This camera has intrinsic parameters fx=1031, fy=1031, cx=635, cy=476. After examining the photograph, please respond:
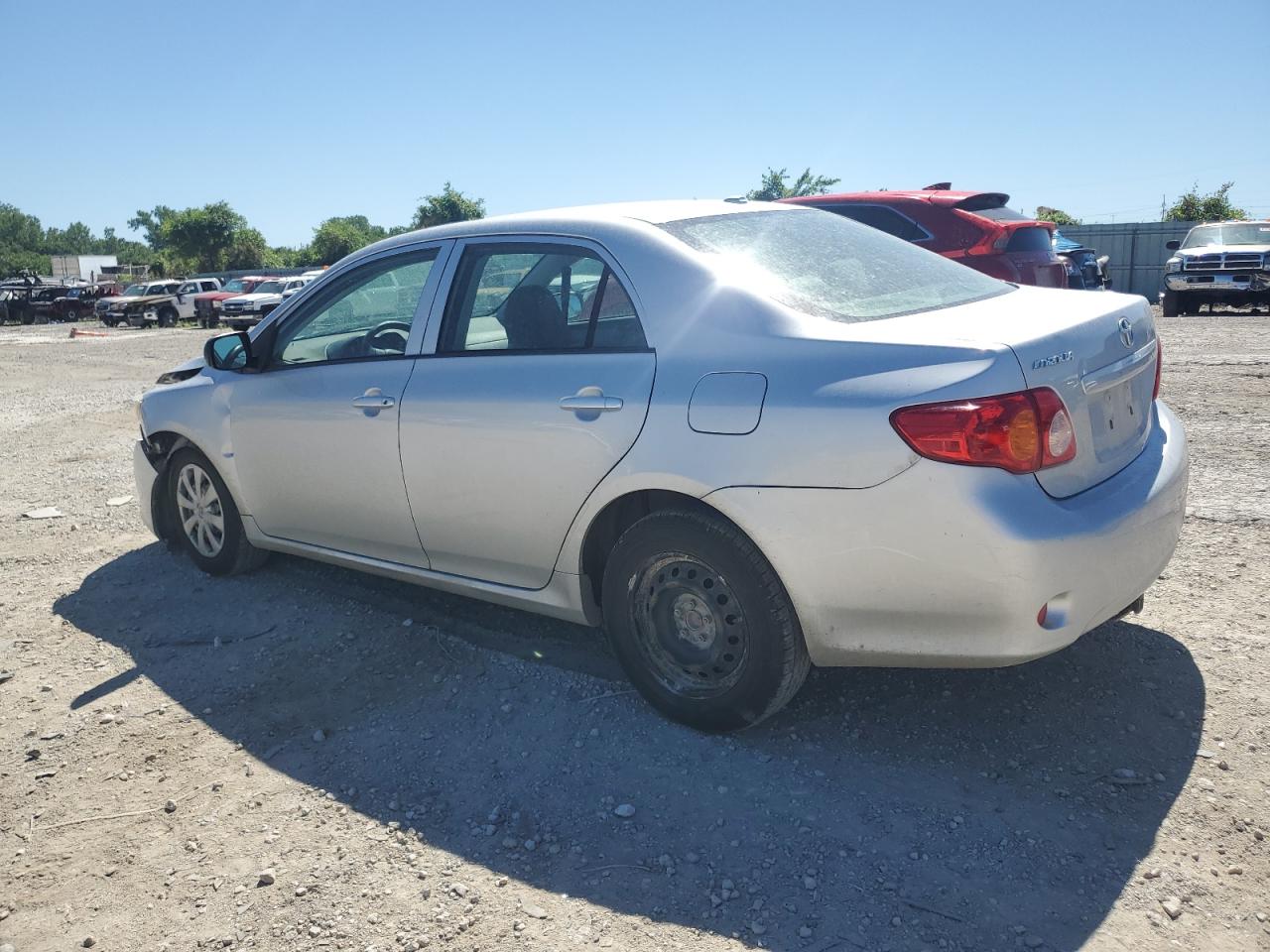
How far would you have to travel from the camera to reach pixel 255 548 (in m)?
5.15

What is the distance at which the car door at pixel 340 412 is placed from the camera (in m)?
4.13

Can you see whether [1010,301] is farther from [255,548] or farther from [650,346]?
[255,548]

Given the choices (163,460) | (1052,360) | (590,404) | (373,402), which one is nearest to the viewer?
(1052,360)

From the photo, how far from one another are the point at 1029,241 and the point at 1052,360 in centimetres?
665

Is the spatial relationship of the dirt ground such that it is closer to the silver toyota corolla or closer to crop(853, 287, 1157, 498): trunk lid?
the silver toyota corolla

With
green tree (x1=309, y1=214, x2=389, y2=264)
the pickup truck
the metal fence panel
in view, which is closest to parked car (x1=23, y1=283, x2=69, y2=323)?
the pickup truck

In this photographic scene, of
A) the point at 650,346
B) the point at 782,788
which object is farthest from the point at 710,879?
the point at 650,346

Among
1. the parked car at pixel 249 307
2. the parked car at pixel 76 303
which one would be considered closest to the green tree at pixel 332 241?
the parked car at pixel 76 303

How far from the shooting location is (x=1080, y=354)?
2.97m

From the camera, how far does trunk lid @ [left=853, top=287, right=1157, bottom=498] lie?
2.85m

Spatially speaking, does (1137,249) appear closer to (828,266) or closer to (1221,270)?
(1221,270)

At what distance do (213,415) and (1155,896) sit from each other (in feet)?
14.0

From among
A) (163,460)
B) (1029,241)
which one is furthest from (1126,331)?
(1029,241)

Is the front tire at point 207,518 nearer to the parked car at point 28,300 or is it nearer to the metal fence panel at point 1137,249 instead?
the metal fence panel at point 1137,249
